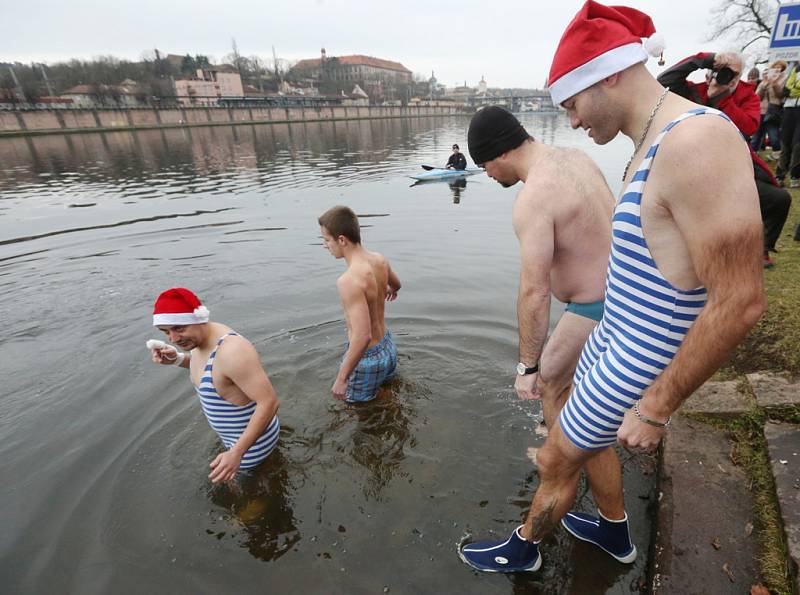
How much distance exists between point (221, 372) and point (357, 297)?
1261mm

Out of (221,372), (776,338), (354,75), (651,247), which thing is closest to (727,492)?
(651,247)

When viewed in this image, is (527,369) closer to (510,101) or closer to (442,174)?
(442,174)

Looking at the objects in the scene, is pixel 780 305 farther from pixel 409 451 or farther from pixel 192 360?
pixel 192 360

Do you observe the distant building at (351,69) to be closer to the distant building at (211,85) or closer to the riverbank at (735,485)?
the distant building at (211,85)

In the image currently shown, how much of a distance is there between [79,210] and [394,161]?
16.8 metres

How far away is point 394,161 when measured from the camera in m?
26.7

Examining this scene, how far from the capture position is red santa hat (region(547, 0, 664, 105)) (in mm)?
1701

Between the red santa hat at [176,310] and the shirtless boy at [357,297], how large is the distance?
1159 mm

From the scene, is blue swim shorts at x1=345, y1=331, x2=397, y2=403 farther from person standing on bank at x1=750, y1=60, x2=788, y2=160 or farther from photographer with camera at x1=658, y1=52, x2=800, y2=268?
person standing on bank at x1=750, y1=60, x2=788, y2=160

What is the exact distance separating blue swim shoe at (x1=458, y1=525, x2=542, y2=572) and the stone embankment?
2.09 feet

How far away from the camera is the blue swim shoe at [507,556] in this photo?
8.52 ft

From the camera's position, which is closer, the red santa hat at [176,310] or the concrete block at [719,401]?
the red santa hat at [176,310]

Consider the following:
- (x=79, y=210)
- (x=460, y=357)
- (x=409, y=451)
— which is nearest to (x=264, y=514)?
(x=409, y=451)

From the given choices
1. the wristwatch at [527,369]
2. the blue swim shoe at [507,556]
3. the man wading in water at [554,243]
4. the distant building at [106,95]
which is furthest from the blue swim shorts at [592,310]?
the distant building at [106,95]
